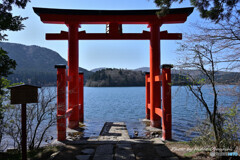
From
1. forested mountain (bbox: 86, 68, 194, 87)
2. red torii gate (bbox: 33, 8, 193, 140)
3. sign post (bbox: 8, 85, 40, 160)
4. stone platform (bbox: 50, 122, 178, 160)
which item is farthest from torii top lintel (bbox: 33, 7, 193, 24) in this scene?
forested mountain (bbox: 86, 68, 194, 87)

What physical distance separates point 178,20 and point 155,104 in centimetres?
396

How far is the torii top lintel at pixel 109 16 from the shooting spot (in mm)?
7602

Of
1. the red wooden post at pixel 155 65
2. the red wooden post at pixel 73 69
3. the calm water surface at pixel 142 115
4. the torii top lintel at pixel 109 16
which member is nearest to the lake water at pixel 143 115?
the calm water surface at pixel 142 115

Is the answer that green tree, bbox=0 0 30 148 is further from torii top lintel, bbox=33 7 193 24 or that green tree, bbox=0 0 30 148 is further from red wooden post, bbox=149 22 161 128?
red wooden post, bbox=149 22 161 128

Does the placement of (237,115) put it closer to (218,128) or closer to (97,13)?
(218,128)

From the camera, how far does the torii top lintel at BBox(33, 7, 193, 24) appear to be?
760 centimetres

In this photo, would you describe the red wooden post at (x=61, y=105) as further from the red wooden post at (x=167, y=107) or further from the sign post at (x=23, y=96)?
the red wooden post at (x=167, y=107)

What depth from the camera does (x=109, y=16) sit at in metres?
7.89

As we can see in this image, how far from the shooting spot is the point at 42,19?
7711mm

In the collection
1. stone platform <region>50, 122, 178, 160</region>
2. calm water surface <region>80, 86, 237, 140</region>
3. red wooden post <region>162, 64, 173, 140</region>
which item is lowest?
calm water surface <region>80, 86, 237, 140</region>

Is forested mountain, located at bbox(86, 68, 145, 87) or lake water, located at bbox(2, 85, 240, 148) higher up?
forested mountain, located at bbox(86, 68, 145, 87)

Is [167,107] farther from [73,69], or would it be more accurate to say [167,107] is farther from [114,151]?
[73,69]

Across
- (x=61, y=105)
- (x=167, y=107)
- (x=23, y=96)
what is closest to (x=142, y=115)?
(x=167, y=107)

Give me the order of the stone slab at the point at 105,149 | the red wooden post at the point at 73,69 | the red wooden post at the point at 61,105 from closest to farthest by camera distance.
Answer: the stone slab at the point at 105,149 < the red wooden post at the point at 61,105 < the red wooden post at the point at 73,69
